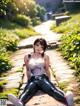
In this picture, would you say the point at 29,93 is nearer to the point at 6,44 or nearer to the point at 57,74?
the point at 57,74

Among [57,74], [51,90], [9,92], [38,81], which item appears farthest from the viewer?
[57,74]

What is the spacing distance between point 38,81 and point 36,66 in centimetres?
38

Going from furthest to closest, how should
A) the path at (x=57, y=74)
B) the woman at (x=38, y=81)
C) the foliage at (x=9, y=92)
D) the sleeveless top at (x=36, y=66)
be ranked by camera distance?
1. the foliage at (x=9, y=92)
2. the path at (x=57, y=74)
3. the sleeveless top at (x=36, y=66)
4. the woman at (x=38, y=81)

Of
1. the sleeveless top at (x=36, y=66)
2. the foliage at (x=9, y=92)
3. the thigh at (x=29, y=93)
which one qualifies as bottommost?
the foliage at (x=9, y=92)

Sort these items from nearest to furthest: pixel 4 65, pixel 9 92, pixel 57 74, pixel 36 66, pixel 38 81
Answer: pixel 38 81 < pixel 36 66 < pixel 9 92 < pixel 57 74 < pixel 4 65

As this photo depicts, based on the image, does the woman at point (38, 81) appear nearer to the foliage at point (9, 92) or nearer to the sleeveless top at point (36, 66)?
the sleeveless top at point (36, 66)

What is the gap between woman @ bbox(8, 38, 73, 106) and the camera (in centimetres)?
676

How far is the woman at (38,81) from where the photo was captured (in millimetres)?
6764

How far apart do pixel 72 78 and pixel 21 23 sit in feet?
72.6

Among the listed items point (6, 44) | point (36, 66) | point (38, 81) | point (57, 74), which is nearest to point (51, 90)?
point (38, 81)

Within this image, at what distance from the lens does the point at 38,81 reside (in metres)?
7.09

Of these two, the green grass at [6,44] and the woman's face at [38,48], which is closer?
the woman's face at [38,48]

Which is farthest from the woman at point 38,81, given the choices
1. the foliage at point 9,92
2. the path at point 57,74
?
the foliage at point 9,92

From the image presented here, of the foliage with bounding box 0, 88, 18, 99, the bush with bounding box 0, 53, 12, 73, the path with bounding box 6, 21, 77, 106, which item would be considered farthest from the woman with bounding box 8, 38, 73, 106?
→ the bush with bounding box 0, 53, 12, 73
